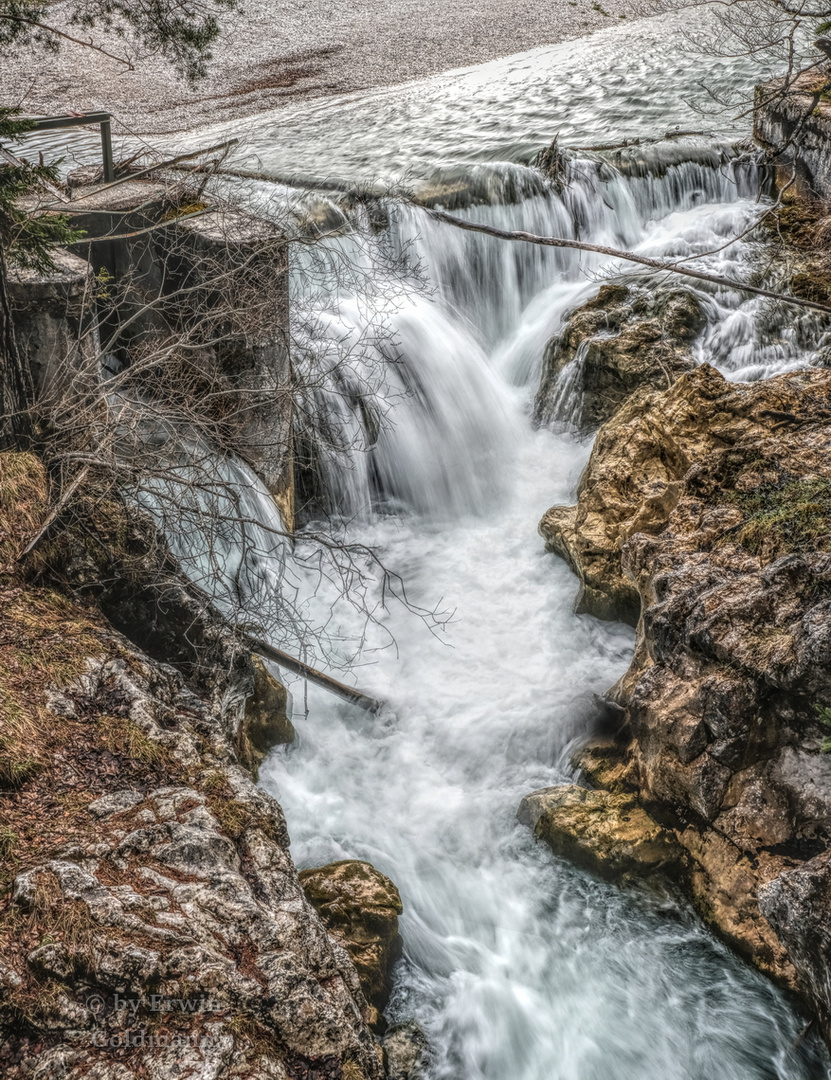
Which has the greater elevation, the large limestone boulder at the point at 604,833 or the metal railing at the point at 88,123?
the metal railing at the point at 88,123

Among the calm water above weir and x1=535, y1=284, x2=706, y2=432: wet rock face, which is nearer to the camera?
the calm water above weir

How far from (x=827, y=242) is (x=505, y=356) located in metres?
3.99

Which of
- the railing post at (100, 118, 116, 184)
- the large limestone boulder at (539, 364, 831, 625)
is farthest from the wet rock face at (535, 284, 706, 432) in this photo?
the railing post at (100, 118, 116, 184)

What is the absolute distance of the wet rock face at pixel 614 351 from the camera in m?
8.50

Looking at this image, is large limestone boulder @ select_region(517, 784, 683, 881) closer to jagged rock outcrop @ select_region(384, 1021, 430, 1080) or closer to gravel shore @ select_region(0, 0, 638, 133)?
jagged rock outcrop @ select_region(384, 1021, 430, 1080)

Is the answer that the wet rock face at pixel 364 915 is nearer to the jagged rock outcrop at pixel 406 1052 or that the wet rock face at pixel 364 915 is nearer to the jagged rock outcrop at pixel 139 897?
the jagged rock outcrop at pixel 406 1052

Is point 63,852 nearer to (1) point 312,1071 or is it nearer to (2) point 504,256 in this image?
(1) point 312,1071

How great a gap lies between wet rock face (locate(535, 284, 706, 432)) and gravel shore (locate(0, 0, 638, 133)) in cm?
924

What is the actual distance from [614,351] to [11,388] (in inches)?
231

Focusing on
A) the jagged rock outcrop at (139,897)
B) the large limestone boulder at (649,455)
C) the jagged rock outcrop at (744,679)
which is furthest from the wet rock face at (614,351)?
the jagged rock outcrop at (139,897)

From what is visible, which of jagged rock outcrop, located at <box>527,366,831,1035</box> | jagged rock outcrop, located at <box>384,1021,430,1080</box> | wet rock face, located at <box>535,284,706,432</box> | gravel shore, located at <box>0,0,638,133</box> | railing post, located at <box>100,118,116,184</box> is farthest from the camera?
gravel shore, located at <box>0,0,638,133</box>

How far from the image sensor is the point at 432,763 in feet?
20.4

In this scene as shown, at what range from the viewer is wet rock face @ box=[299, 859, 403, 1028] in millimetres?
4375

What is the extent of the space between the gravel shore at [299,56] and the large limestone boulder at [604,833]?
13605 mm
